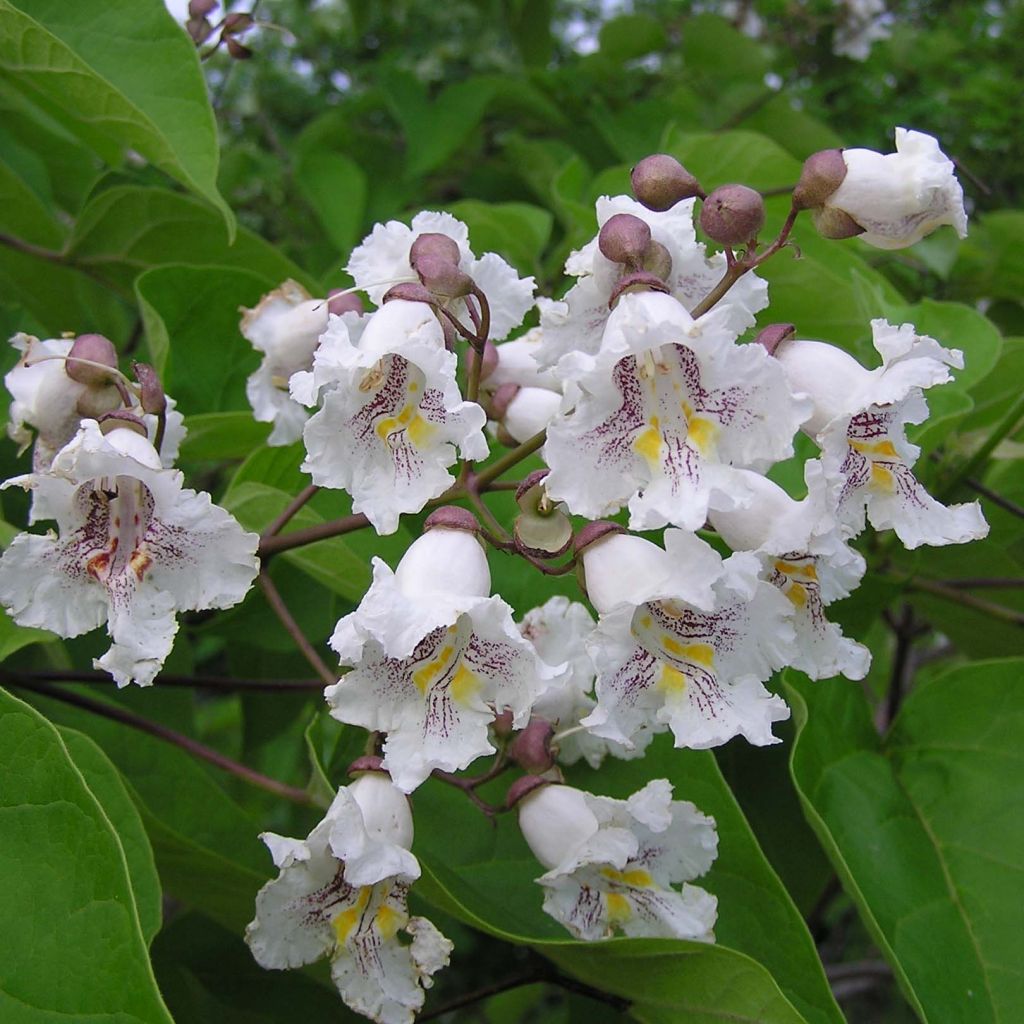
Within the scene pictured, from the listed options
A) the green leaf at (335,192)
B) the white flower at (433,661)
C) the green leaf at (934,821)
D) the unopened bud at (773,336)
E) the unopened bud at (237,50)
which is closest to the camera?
the white flower at (433,661)

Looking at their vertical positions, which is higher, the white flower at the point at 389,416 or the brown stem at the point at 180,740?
the white flower at the point at 389,416

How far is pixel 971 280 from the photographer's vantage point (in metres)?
2.44

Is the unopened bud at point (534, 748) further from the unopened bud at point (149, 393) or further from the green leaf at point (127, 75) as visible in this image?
the green leaf at point (127, 75)

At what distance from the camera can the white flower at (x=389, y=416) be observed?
98cm

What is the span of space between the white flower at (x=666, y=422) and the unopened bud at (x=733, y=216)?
0.30 ft

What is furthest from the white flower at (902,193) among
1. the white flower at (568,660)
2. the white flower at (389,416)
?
the white flower at (568,660)

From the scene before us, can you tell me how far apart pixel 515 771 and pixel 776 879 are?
0.32 metres

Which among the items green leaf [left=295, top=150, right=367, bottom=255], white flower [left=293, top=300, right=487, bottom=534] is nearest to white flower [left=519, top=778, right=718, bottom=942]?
white flower [left=293, top=300, right=487, bottom=534]

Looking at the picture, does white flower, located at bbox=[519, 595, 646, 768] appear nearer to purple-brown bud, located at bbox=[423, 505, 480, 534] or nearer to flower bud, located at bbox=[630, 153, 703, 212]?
purple-brown bud, located at bbox=[423, 505, 480, 534]

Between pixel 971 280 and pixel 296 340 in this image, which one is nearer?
pixel 296 340

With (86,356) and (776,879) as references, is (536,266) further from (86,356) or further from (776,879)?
(776,879)

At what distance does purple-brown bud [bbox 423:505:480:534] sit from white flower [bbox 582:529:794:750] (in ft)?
0.35

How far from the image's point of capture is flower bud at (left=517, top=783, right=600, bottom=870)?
3.70 ft

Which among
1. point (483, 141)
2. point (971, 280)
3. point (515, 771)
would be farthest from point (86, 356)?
point (483, 141)
